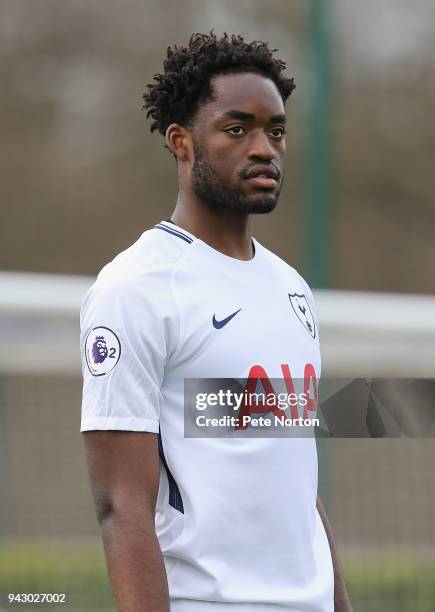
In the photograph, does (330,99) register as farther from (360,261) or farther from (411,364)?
(360,261)

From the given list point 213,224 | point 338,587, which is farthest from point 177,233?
point 338,587

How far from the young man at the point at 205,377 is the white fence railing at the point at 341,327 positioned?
2034mm

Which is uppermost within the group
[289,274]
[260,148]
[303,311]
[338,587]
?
[260,148]

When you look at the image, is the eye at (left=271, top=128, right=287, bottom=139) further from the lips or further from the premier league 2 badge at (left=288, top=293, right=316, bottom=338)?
the premier league 2 badge at (left=288, top=293, right=316, bottom=338)

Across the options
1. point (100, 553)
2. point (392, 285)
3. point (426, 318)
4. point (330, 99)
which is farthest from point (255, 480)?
point (392, 285)

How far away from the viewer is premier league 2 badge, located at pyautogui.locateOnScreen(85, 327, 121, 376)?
2.44m

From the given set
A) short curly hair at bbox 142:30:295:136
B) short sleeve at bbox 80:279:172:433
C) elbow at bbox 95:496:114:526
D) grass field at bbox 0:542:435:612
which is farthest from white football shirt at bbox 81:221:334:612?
grass field at bbox 0:542:435:612

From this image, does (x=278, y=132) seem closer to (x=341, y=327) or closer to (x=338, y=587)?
(x=338, y=587)

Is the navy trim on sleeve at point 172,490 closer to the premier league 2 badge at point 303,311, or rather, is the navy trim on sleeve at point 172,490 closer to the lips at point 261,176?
the premier league 2 badge at point 303,311

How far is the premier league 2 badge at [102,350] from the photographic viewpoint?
244 cm

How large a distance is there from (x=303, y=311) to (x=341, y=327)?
205cm

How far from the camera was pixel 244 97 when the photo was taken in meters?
2.69

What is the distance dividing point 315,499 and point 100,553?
2817 mm

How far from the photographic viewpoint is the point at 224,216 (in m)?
2.76
